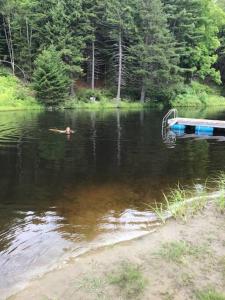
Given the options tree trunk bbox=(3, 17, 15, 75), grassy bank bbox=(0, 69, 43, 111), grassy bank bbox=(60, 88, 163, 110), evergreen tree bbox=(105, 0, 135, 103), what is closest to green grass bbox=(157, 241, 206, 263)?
grassy bank bbox=(0, 69, 43, 111)

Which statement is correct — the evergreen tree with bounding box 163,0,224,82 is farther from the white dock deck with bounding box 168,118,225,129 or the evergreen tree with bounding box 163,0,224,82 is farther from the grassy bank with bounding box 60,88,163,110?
the white dock deck with bounding box 168,118,225,129

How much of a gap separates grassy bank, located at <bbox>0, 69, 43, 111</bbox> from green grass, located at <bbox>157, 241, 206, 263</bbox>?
113 feet

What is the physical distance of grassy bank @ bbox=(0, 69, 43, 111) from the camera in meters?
39.4

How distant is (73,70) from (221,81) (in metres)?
28.8

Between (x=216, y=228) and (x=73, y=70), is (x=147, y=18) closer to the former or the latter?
(x=73, y=70)

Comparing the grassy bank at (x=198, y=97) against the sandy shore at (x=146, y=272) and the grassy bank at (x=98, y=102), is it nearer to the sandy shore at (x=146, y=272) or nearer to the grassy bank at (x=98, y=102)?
the grassy bank at (x=98, y=102)

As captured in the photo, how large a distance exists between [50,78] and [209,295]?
122ft

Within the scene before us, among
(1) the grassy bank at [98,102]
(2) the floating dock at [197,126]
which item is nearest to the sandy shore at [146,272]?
(2) the floating dock at [197,126]

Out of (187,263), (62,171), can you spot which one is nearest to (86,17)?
(62,171)

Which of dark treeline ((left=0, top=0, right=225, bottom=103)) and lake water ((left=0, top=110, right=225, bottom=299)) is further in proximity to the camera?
dark treeline ((left=0, top=0, right=225, bottom=103))

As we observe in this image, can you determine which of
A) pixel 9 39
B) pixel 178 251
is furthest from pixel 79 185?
pixel 9 39

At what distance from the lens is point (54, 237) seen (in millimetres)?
7461

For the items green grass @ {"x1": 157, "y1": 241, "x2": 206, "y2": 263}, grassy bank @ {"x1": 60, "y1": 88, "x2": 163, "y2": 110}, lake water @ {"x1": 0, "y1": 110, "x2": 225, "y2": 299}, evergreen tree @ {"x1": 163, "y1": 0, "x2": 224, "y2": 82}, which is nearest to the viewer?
green grass @ {"x1": 157, "y1": 241, "x2": 206, "y2": 263}

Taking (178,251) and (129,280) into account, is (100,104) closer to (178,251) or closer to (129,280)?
(178,251)
